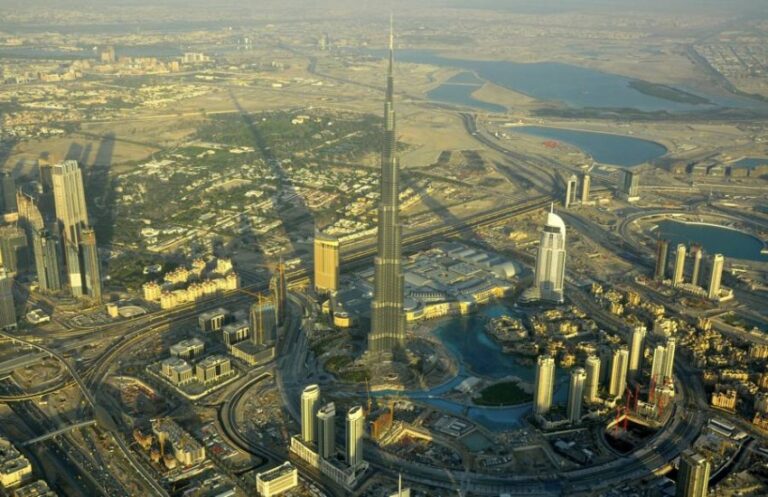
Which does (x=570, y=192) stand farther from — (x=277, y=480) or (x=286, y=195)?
(x=277, y=480)

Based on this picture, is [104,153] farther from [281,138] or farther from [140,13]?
[140,13]

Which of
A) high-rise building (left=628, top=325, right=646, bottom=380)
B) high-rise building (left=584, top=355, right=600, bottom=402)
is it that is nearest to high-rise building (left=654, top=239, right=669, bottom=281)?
high-rise building (left=628, top=325, right=646, bottom=380)

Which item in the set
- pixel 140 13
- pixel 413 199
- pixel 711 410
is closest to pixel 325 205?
pixel 413 199

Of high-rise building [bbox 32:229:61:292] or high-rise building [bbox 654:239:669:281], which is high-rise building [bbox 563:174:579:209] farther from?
high-rise building [bbox 32:229:61:292]

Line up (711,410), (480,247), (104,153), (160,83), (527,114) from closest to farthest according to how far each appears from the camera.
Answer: (711,410)
(480,247)
(104,153)
(527,114)
(160,83)

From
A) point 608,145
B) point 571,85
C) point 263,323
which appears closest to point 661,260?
point 263,323
